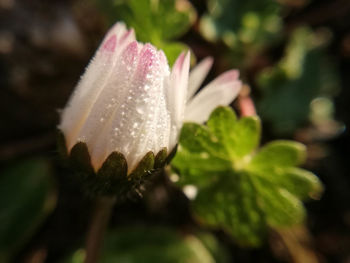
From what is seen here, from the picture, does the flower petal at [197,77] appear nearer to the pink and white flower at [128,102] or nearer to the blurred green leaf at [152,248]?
the pink and white flower at [128,102]

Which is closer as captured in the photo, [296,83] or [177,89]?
[177,89]

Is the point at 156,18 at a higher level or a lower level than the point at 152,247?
higher

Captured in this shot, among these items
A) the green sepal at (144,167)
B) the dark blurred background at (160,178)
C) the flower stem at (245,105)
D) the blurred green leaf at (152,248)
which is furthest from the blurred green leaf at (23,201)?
the green sepal at (144,167)

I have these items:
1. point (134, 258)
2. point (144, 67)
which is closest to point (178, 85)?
point (144, 67)

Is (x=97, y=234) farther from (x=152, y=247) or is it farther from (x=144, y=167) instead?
(x=144, y=167)

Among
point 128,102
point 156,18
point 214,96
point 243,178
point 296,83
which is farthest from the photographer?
point 296,83

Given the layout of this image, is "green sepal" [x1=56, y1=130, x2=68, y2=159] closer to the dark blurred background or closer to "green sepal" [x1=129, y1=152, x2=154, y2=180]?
"green sepal" [x1=129, y1=152, x2=154, y2=180]

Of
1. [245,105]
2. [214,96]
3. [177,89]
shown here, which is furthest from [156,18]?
[177,89]

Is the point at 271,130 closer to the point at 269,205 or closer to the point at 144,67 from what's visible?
the point at 269,205

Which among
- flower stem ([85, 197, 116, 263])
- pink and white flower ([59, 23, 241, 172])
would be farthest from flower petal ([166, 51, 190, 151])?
flower stem ([85, 197, 116, 263])
